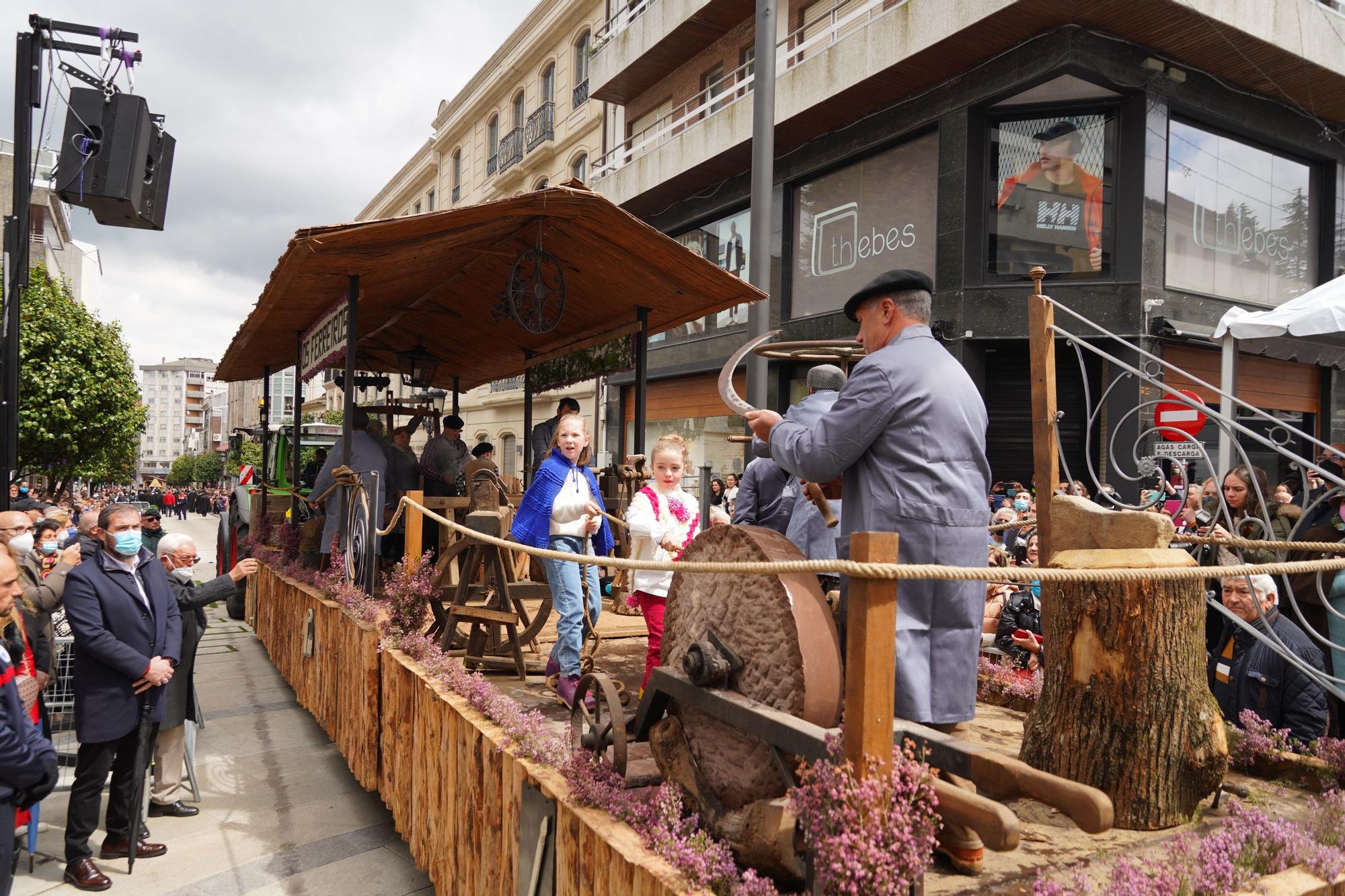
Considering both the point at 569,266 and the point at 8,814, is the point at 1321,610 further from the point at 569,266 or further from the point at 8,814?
the point at 8,814

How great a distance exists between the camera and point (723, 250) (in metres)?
17.8

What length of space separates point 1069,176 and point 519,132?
62.1ft

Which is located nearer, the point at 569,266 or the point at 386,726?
the point at 386,726

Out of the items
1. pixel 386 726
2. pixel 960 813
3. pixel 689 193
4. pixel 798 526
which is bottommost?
pixel 386 726

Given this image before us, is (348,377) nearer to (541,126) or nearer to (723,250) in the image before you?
(723,250)

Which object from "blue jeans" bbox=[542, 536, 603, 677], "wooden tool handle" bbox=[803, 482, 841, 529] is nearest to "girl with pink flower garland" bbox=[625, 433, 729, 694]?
"blue jeans" bbox=[542, 536, 603, 677]

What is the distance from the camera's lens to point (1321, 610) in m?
4.71

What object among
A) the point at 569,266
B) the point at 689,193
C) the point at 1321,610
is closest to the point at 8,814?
the point at 569,266

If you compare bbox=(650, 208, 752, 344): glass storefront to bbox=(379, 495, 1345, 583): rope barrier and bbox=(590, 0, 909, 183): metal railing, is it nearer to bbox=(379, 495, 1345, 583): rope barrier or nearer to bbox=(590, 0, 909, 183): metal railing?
bbox=(590, 0, 909, 183): metal railing

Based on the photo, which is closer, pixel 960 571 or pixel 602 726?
pixel 960 571

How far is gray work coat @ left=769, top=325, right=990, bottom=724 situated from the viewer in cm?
250

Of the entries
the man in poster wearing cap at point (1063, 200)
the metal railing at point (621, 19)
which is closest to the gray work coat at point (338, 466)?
the man in poster wearing cap at point (1063, 200)

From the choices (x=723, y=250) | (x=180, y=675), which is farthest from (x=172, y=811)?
(x=723, y=250)

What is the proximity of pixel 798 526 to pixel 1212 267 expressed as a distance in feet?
38.9
